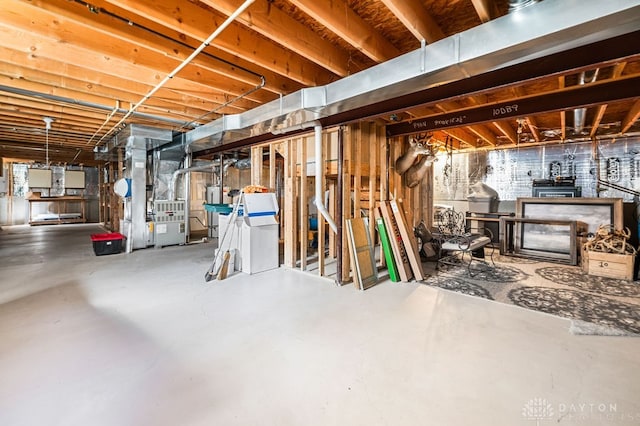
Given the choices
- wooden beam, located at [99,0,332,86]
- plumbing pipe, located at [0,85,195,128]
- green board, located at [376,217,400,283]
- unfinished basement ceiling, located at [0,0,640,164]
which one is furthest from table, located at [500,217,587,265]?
plumbing pipe, located at [0,85,195,128]

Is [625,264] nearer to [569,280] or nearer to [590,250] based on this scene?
[590,250]

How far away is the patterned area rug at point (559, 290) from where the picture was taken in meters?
2.52

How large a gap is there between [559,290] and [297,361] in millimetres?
3343

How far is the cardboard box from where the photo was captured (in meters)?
3.76

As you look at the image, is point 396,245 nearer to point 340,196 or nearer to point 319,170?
point 340,196

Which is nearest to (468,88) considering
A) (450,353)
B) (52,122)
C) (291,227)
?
(450,353)

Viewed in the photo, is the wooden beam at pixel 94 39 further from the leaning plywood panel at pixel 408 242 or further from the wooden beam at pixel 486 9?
the leaning plywood panel at pixel 408 242

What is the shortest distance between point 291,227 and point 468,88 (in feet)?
9.35

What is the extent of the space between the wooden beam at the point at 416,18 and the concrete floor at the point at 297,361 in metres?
2.33

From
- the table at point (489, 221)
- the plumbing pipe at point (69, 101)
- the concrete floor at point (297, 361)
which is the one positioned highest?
the plumbing pipe at point (69, 101)

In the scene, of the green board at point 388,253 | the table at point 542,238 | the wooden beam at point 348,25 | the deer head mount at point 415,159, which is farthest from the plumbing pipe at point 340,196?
the table at point 542,238

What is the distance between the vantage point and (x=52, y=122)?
508 centimetres

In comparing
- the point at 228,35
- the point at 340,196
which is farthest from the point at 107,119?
the point at 340,196

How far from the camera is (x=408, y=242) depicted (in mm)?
3779
